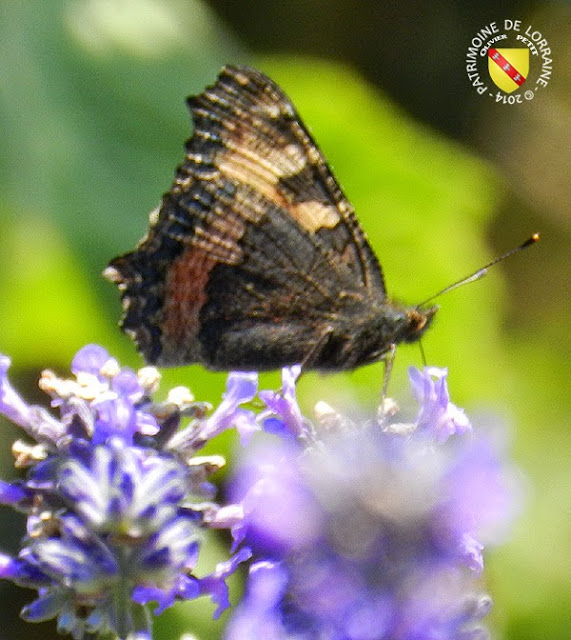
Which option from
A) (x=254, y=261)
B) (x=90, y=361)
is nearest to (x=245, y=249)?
(x=254, y=261)

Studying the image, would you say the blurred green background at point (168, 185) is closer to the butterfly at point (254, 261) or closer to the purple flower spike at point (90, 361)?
the butterfly at point (254, 261)

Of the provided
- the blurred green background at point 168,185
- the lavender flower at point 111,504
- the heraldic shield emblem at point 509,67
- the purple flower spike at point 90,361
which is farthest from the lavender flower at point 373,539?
the heraldic shield emblem at point 509,67

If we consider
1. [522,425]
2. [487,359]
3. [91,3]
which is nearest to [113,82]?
[91,3]

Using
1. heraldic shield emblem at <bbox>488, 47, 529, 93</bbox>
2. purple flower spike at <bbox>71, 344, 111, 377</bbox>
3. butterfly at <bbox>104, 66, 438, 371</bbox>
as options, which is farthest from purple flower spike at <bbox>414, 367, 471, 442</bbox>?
heraldic shield emblem at <bbox>488, 47, 529, 93</bbox>

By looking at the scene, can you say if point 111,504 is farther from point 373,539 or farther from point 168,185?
point 168,185

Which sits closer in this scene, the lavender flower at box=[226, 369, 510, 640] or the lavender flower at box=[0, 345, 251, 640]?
the lavender flower at box=[226, 369, 510, 640]

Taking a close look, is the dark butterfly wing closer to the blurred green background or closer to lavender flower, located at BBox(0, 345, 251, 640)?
the blurred green background
